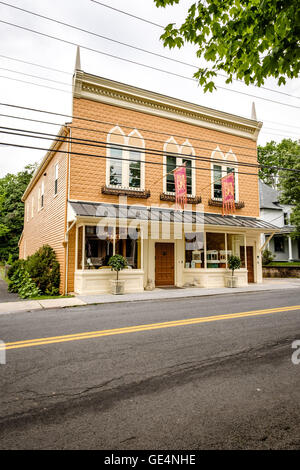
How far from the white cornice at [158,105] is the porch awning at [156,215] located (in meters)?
5.39

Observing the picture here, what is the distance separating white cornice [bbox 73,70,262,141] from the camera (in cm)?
1422

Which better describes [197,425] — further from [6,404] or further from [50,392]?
[6,404]

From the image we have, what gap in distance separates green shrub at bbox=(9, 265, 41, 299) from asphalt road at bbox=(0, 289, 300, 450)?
21.2 ft

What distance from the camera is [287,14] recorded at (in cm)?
379

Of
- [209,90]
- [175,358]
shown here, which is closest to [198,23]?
[209,90]

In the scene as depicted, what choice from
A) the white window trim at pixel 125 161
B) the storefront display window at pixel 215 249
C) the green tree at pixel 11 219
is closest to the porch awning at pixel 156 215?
the storefront display window at pixel 215 249

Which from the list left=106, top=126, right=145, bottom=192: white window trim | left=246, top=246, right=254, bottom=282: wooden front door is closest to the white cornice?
left=106, top=126, right=145, bottom=192: white window trim

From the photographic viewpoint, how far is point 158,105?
1620cm

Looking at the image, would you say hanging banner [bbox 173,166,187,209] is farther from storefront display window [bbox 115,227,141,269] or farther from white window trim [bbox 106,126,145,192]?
storefront display window [bbox 115,227,141,269]

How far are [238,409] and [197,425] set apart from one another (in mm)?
594

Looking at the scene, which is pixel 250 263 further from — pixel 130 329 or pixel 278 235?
pixel 278 235

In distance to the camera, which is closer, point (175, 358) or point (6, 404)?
point (6, 404)

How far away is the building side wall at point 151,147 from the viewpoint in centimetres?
1402

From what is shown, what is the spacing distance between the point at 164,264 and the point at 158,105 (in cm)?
890
